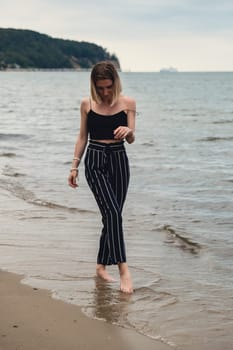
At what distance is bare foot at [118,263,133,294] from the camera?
5453 mm

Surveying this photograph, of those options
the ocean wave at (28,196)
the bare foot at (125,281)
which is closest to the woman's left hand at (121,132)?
the bare foot at (125,281)

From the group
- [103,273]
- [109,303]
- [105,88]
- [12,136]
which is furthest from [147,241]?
[12,136]

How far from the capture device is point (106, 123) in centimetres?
536

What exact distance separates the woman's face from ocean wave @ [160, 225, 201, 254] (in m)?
2.46

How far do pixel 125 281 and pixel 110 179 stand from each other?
84cm

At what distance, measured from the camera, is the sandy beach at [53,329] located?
411 cm

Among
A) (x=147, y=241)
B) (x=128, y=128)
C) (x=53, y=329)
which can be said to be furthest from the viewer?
(x=147, y=241)

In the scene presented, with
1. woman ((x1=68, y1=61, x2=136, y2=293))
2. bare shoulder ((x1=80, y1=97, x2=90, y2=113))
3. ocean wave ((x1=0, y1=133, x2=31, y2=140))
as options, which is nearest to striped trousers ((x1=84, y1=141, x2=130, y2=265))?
woman ((x1=68, y1=61, x2=136, y2=293))

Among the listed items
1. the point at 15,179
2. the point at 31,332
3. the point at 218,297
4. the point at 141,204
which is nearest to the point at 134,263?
the point at 218,297

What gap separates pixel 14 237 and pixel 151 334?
3.12 meters

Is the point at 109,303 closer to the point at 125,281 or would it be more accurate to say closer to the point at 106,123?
the point at 125,281

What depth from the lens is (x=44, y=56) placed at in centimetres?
19138

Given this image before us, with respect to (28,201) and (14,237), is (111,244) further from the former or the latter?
(28,201)

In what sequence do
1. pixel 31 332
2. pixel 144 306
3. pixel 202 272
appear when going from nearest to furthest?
pixel 31 332, pixel 144 306, pixel 202 272
